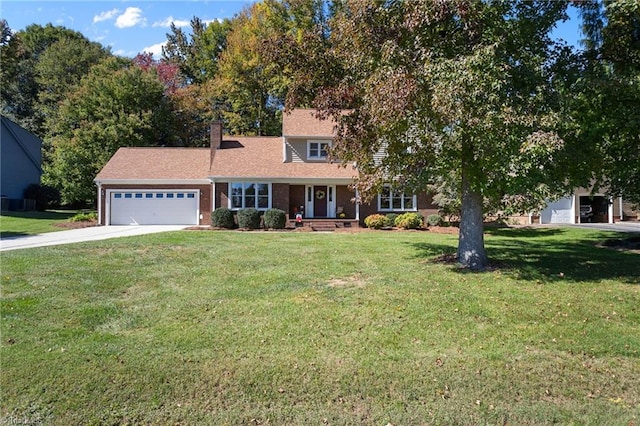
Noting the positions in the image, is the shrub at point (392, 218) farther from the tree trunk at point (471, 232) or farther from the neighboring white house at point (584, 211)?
the tree trunk at point (471, 232)

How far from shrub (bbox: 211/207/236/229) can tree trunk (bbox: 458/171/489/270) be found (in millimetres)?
13529

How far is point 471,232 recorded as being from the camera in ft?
32.7

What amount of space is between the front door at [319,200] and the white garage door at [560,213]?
14777 mm

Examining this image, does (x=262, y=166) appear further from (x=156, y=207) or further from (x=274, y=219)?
(x=156, y=207)

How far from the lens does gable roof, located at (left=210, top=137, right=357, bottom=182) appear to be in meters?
23.1

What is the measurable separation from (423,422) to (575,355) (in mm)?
2440

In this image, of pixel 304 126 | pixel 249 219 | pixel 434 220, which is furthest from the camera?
pixel 304 126

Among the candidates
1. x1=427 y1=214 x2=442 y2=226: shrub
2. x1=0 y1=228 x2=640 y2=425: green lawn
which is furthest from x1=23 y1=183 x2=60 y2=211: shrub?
x1=427 y1=214 x2=442 y2=226: shrub

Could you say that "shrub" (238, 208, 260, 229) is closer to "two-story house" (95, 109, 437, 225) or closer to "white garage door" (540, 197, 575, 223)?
"two-story house" (95, 109, 437, 225)

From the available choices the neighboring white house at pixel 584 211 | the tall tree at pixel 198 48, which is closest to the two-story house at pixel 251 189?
the neighboring white house at pixel 584 211

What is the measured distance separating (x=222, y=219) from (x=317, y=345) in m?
16.6

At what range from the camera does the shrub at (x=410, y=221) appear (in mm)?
21594

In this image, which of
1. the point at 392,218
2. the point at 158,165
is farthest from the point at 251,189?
the point at 392,218

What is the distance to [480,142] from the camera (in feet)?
26.5
